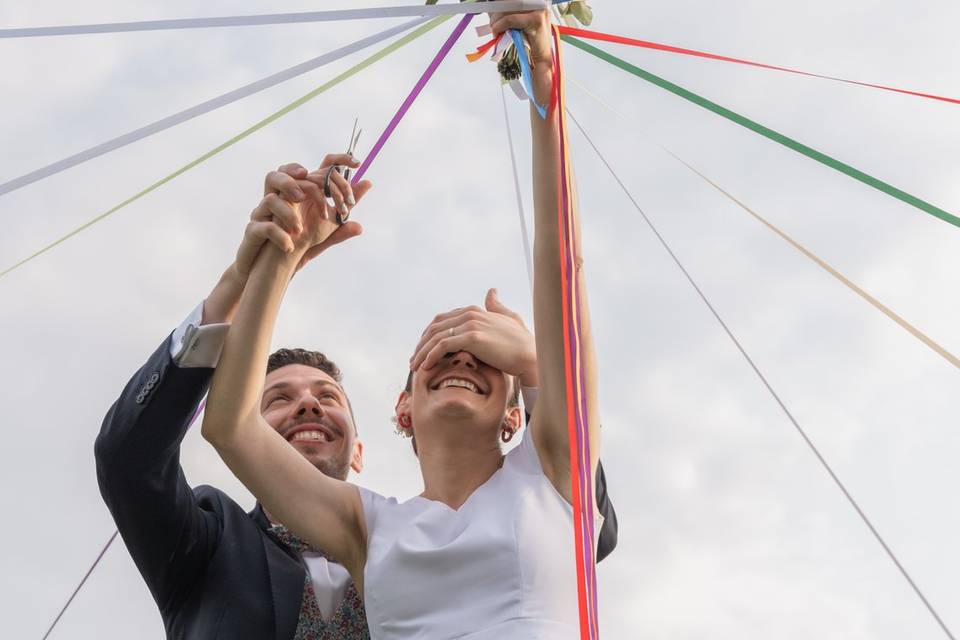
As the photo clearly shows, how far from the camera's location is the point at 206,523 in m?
3.56

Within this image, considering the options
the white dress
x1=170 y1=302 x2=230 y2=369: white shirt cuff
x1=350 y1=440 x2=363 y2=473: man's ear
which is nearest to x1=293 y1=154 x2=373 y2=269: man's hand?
x1=170 y1=302 x2=230 y2=369: white shirt cuff

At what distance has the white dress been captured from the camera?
8.80ft

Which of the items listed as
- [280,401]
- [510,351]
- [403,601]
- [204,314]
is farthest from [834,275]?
[280,401]

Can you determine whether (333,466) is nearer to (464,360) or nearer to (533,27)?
(464,360)

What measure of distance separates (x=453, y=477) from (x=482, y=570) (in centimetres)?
39

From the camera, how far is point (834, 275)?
10.4ft

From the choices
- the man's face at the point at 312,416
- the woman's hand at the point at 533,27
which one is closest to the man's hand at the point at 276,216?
the woman's hand at the point at 533,27

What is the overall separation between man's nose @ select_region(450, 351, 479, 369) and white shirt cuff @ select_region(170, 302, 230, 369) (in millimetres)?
608

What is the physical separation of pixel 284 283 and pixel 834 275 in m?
1.48

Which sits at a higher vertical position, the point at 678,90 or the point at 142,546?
the point at 678,90

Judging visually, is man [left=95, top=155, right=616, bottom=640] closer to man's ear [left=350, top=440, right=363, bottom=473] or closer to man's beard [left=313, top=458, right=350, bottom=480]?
man's beard [left=313, top=458, right=350, bottom=480]

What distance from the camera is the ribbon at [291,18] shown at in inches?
109

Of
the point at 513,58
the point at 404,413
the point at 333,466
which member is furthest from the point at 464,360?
the point at 333,466

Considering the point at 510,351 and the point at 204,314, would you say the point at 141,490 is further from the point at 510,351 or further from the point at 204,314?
the point at 510,351
